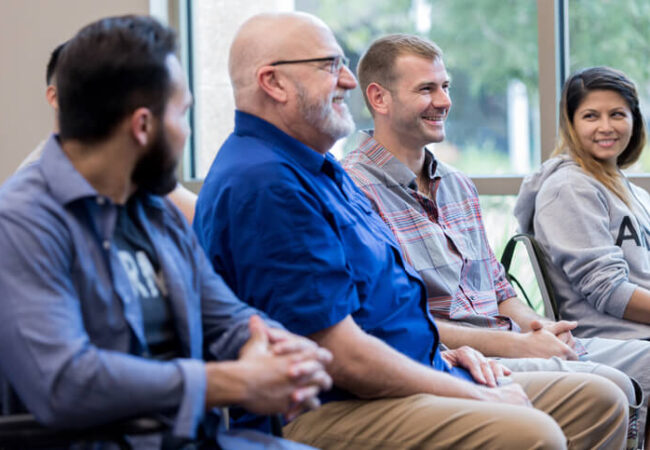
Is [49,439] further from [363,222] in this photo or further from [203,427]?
[363,222]

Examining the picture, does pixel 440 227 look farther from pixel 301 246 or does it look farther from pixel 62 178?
pixel 62 178

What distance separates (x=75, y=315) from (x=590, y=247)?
6.09ft

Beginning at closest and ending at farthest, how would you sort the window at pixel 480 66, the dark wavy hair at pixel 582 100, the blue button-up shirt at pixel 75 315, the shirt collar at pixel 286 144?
the blue button-up shirt at pixel 75 315
the shirt collar at pixel 286 144
the dark wavy hair at pixel 582 100
the window at pixel 480 66

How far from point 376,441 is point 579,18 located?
8.34 feet

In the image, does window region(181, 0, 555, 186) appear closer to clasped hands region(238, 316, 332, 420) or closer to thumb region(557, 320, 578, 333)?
thumb region(557, 320, 578, 333)

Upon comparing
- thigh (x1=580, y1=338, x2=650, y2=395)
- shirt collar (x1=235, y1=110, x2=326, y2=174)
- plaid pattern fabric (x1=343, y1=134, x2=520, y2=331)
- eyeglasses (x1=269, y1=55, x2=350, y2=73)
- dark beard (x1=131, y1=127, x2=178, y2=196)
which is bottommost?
thigh (x1=580, y1=338, x2=650, y2=395)

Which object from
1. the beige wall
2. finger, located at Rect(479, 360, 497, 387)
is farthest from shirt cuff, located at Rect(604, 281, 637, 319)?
the beige wall

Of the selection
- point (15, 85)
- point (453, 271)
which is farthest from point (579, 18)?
point (15, 85)

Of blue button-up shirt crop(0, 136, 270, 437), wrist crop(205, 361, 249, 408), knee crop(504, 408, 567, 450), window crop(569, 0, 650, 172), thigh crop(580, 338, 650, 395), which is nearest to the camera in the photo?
blue button-up shirt crop(0, 136, 270, 437)

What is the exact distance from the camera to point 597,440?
1975mm

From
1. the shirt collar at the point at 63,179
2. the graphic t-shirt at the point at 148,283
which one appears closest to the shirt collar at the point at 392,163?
the graphic t-shirt at the point at 148,283

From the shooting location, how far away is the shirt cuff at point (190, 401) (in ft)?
3.92

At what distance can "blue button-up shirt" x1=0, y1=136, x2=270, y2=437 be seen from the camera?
1.15 m

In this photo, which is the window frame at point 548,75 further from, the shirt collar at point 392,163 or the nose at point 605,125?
the shirt collar at point 392,163
